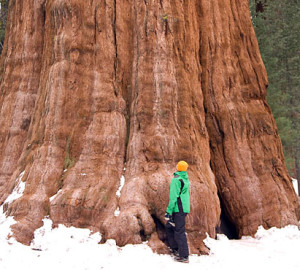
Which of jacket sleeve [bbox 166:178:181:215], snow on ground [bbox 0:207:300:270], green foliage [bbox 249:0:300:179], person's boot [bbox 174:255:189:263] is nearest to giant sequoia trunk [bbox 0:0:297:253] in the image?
snow on ground [bbox 0:207:300:270]

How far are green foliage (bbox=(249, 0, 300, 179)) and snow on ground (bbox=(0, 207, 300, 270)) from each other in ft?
35.3

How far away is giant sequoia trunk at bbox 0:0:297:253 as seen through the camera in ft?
20.8

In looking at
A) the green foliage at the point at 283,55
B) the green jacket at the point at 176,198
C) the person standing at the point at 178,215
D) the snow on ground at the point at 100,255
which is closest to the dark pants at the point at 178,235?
the person standing at the point at 178,215

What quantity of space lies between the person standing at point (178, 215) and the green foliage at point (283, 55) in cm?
1174

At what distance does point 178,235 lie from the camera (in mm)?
5500

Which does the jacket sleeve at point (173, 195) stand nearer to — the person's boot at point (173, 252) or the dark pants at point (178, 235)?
the dark pants at point (178, 235)

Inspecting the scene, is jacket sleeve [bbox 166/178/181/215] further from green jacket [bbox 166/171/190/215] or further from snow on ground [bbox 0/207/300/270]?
snow on ground [bbox 0/207/300/270]

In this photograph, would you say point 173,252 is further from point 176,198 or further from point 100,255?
point 100,255

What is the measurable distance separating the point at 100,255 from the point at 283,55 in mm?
15423

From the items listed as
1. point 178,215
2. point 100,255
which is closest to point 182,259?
point 178,215

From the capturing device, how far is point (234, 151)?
8.49 metres

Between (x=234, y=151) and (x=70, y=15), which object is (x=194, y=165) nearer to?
(x=234, y=151)

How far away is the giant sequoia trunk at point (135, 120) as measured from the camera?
6352 mm

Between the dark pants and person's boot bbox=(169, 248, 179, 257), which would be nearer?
the dark pants
